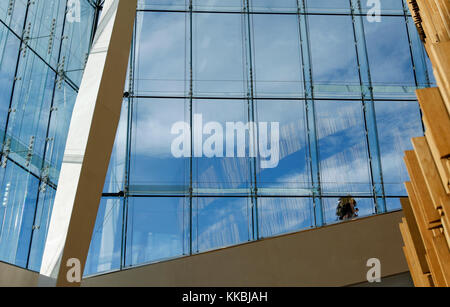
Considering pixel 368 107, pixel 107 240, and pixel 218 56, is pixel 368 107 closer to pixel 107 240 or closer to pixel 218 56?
pixel 218 56

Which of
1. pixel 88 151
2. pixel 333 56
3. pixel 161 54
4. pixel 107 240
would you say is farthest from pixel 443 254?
pixel 161 54

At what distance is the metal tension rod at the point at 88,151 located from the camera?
530 cm

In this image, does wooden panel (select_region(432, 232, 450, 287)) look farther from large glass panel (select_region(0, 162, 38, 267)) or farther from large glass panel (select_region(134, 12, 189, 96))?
large glass panel (select_region(134, 12, 189, 96))

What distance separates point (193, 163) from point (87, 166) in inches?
165

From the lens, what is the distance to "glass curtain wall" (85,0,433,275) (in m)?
9.26

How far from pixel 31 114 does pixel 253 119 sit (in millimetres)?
4057

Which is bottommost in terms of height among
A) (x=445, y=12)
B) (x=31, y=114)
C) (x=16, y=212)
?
(x=445, y=12)

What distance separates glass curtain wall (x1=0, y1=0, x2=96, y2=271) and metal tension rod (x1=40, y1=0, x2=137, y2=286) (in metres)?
1.46

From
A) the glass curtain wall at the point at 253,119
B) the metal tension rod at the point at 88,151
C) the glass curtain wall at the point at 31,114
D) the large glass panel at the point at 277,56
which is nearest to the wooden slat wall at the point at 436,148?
the metal tension rod at the point at 88,151

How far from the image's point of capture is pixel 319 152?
32.2 ft

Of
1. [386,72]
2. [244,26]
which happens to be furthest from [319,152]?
[244,26]

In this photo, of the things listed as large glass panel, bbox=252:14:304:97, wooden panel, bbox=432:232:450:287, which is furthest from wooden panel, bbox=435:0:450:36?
large glass panel, bbox=252:14:304:97

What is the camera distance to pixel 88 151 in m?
5.51

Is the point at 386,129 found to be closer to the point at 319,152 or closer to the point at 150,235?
the point at 319,152
